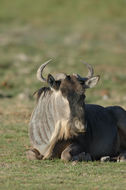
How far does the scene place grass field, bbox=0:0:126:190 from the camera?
24.4ft

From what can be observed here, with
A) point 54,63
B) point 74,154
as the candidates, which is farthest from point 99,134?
point 54,63

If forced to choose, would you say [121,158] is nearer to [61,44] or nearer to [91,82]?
[91,82]

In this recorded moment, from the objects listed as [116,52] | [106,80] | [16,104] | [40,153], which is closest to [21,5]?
[116,52]

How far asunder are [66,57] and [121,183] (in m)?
20.3

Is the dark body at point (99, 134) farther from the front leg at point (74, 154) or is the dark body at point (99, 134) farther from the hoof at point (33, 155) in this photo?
the hoof at point (33, 155)

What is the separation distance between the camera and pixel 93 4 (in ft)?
172

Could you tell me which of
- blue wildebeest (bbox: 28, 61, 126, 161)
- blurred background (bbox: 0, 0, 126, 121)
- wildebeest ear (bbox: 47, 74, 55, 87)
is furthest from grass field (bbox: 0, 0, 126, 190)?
wildebeest ear (bbox: 47, 74, 55, 87)

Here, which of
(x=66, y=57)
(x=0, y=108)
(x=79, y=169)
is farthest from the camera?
(x=66, y=57)

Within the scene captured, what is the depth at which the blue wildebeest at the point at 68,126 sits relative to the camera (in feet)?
27.8

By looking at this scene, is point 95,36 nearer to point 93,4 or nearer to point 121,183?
point 93,4

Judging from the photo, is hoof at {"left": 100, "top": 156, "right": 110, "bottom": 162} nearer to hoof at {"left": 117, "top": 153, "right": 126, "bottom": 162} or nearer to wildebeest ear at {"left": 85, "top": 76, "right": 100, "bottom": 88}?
hoof at {"left": 117, "top": 153, "right": 126, "bottom": 162}

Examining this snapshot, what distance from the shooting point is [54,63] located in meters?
25.0

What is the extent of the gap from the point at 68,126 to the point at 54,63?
1656cm

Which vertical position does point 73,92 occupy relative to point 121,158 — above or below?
above
